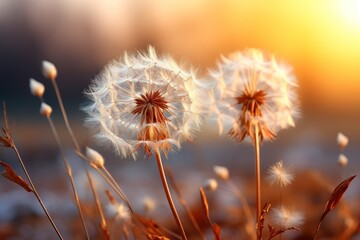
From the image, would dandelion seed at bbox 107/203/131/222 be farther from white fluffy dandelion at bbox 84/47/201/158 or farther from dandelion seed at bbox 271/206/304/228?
dandelion seed at bbox 271/206/304/228

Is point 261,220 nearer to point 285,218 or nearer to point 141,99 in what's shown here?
point 285,218

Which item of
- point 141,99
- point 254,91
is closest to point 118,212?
point 141,99

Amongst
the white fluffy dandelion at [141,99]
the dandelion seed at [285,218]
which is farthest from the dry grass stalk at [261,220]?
the white fluffy dandelion at [141,99]

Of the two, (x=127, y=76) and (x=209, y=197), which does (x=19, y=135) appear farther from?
(x=127, y=76)

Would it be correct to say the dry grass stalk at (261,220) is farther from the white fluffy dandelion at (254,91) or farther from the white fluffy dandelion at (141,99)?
the white fluffy dandelion at (254,91)

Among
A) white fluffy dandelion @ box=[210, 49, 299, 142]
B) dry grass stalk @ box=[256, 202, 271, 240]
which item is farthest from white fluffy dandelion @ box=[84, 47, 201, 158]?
dry grass stalk @ box=[256, 202, 271, 240]
